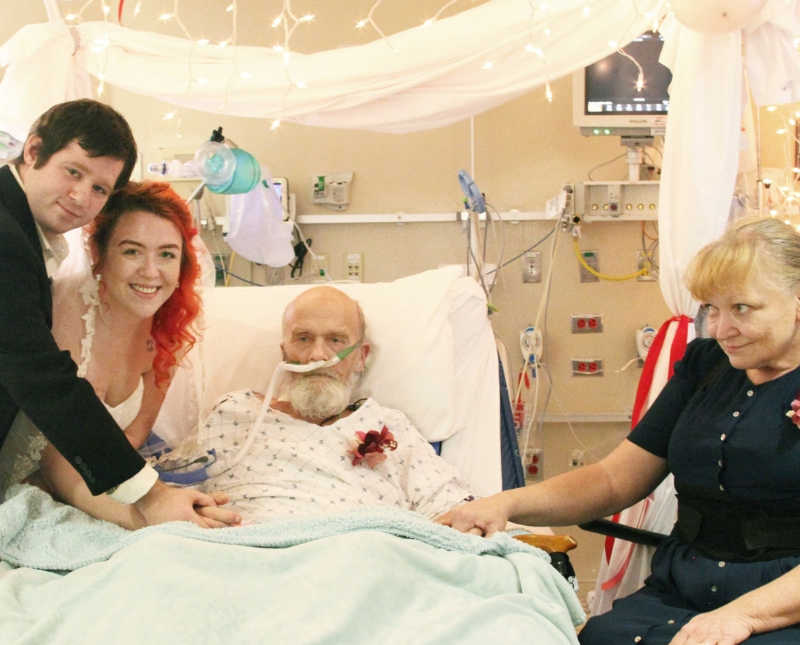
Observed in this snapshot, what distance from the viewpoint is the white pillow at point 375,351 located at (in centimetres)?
236

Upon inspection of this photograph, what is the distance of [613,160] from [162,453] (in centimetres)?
235

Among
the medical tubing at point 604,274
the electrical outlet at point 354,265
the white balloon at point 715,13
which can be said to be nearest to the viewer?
the white balloon at point 715,13

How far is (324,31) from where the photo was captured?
3770mm

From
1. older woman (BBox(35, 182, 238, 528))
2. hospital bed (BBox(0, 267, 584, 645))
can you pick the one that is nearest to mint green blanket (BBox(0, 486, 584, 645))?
hospital bed (BBox(0, 267, 584, 645))

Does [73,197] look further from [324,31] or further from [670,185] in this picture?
[324,31]

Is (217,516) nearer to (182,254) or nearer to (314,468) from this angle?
(314,468)

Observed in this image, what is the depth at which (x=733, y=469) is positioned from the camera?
5.36 feet

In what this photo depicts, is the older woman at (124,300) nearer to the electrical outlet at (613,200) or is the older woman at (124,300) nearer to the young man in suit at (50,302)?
the young man in suit at (50,302)

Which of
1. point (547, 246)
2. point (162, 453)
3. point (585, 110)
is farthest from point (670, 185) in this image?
point (162, 453)

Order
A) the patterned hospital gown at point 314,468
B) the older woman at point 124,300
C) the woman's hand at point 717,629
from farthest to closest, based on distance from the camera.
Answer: the patterned hospital gown at point 314,468
the older woman at point 124,300
the woman's hand at point 717,629

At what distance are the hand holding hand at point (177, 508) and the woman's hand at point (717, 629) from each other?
844mm

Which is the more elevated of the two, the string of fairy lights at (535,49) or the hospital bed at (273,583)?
the string of fairy lights at (535,49)

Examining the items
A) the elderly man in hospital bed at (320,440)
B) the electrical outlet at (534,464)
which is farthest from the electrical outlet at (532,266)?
the elderly man in hospital bed at (320,440)

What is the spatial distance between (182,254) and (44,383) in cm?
58
